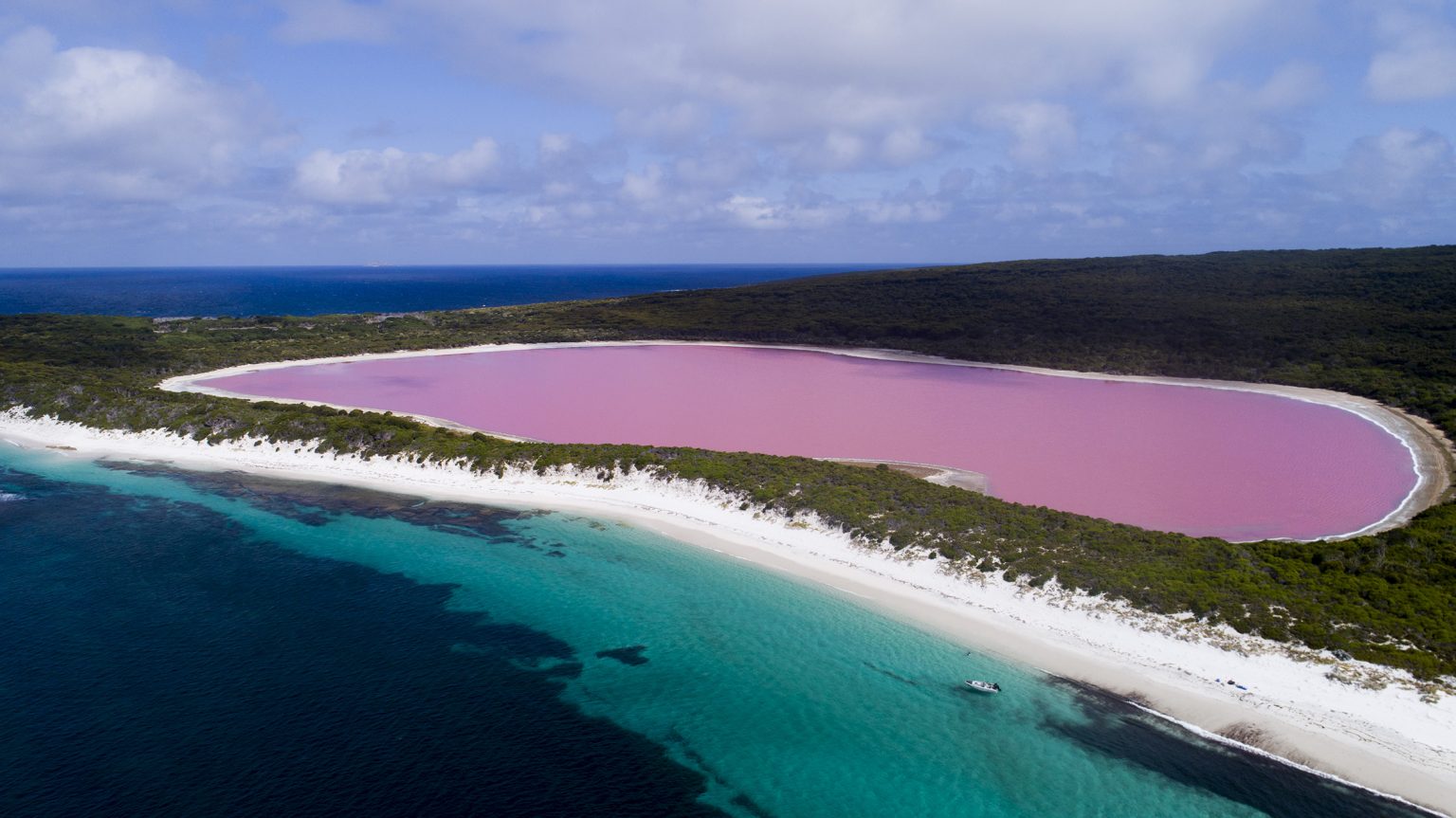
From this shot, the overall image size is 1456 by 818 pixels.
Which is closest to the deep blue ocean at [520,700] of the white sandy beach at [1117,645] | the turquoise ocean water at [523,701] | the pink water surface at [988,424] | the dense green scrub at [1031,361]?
the turquoise ocean water at [523,701]

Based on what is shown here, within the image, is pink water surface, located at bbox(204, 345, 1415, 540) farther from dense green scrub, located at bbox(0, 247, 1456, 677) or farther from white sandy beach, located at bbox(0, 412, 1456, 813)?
white sandy beach, located at bbox(0, 412, 1456, 813)

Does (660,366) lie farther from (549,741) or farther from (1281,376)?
(549,741)

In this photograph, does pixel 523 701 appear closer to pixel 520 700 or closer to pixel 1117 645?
pixel 520 700

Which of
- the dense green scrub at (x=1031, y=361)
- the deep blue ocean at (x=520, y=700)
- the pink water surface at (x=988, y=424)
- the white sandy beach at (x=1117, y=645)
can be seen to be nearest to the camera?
the deep blue ocean at (x=520, y=700)

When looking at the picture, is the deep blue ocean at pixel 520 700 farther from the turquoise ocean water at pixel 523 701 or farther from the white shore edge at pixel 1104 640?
the white shore edge at pixel 1104 640

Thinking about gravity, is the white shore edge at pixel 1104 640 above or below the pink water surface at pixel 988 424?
below

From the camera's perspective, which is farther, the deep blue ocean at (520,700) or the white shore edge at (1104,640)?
the white shore edge at (1104,640)

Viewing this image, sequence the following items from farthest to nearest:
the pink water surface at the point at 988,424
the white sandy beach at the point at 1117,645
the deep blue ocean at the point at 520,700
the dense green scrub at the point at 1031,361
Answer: the pink water surface at the point at 988,424 < the dense green scrub at the point at 1031,361 < the white sandy beach at the point at 1117,645 < the deep blue ocean at the point at 520,700
